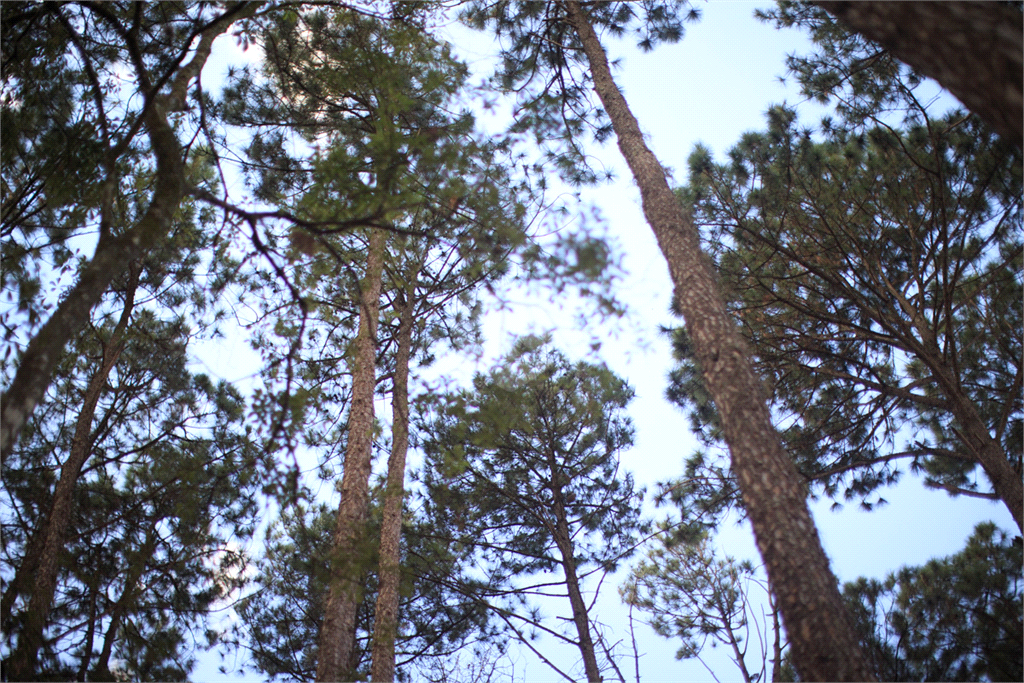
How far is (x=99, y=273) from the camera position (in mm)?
3072

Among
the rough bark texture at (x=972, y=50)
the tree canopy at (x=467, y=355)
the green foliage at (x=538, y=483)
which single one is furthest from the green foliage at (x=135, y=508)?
the rough bark texture at (x=972, y=50)

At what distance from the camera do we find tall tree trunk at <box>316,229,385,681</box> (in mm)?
3922

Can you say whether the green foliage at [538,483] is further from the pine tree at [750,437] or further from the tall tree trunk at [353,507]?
the pine tree at [750,437]

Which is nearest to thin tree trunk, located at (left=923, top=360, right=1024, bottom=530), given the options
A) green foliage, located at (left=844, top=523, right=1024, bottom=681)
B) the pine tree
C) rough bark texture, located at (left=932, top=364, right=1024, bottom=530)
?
rough bark texture, located at (left=932, top=364, right=1024, bottom=530)

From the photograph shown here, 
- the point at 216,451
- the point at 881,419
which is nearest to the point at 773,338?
the point at 881,419

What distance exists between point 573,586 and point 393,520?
251cm

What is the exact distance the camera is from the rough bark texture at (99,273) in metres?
2.72

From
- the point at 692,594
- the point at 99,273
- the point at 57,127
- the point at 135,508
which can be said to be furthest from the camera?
the point at 692,594

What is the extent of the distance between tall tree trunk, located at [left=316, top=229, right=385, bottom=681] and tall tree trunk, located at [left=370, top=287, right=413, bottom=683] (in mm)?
262

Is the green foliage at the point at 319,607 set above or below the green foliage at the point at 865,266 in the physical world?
below

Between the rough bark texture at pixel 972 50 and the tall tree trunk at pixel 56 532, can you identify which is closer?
the rough bark texture at pixel 972 50

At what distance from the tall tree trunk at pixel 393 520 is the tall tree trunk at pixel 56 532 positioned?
2.58 m

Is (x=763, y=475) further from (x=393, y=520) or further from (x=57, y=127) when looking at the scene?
(x=57, y=127)

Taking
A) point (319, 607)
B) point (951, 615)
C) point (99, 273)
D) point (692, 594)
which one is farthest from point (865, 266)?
point (319, 607)
